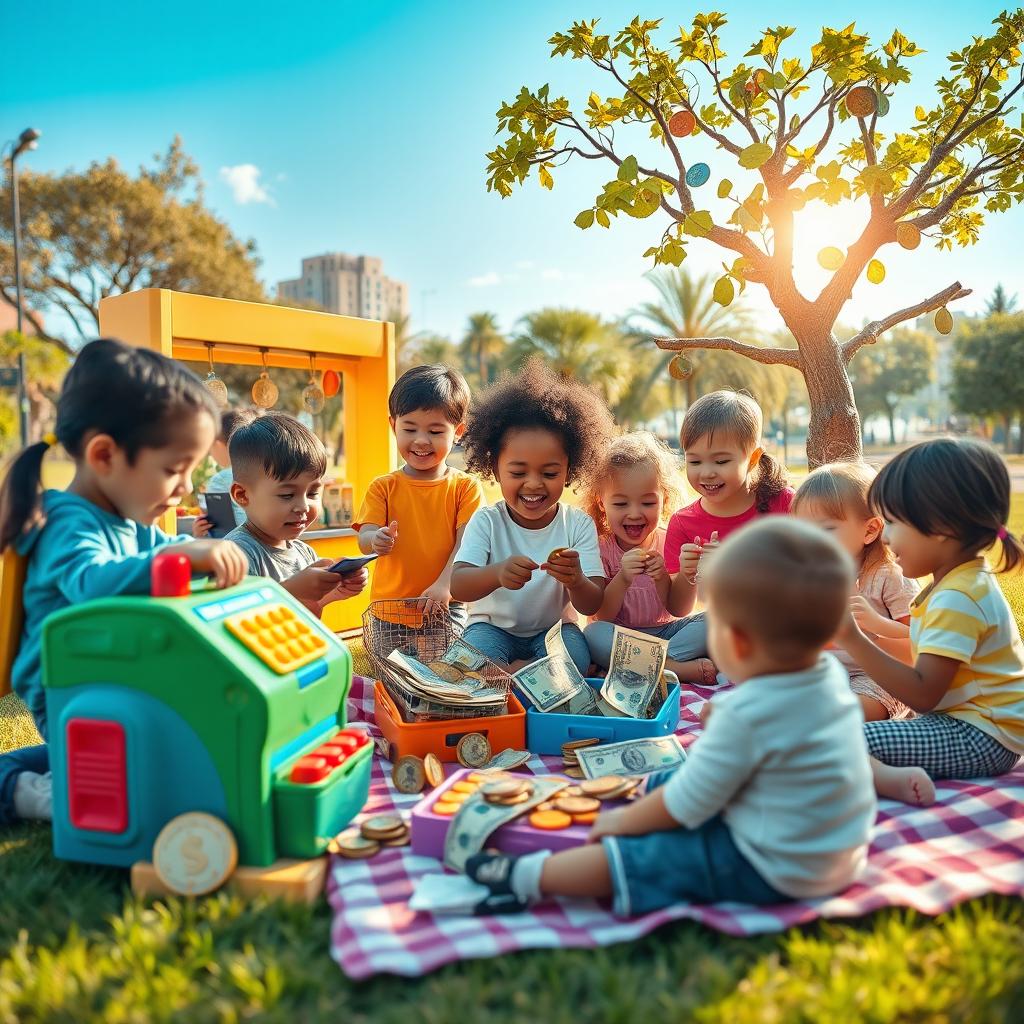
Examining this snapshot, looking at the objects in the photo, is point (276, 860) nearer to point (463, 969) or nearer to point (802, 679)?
point (463, 969)

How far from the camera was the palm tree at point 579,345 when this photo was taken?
2983 cm

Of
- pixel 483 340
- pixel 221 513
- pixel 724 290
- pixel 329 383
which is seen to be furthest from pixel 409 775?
pixel 483 340

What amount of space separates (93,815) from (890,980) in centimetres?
175

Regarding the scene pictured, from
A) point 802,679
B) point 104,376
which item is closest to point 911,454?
point 802,679

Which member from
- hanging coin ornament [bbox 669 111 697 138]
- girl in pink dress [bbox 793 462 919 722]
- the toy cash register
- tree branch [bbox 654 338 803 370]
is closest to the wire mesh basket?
the toy cash register

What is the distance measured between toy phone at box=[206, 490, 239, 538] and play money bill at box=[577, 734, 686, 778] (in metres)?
2.55

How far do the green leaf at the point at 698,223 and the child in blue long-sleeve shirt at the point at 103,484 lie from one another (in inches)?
96.3

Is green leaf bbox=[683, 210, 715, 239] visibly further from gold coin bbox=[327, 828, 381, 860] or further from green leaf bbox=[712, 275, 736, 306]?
gold coin bbox=[327, 828, 381, 860]

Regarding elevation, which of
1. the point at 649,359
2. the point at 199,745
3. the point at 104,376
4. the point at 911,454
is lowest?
the point at 199,745

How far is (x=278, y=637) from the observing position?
6.88ft

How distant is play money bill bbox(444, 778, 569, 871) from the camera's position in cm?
202

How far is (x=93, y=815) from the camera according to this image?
199cm

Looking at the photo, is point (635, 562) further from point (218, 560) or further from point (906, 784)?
point (218, 560)

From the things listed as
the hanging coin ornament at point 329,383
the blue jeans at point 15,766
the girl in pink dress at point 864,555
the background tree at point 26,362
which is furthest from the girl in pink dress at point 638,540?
the background tree at point 26,362
